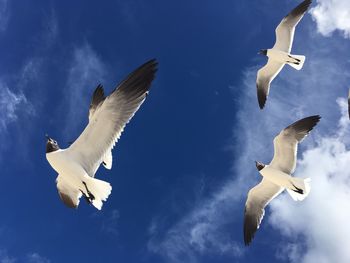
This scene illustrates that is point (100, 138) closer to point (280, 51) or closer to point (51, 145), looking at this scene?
point (51, 145)

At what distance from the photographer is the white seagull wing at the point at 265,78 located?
62.0ft

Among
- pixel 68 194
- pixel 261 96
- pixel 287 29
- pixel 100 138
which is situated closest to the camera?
pixel 100 138

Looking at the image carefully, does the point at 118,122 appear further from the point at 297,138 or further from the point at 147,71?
the point at 297,138

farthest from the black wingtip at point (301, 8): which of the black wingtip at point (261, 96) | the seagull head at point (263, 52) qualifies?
the black wingtip at point (261, 96)

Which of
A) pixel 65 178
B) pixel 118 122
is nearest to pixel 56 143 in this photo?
pixel 65 178

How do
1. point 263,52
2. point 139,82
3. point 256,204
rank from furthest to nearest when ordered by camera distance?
1. point 263,52
2. point 256,204
3. point 139,82

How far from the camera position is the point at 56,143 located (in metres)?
11.4

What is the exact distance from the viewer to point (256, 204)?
15.8 m

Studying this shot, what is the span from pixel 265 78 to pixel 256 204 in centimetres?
517

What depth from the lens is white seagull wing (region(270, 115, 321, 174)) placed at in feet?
47.6

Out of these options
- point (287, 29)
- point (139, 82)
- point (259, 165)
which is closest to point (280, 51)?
point (287, 29)

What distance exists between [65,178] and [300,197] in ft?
20.2

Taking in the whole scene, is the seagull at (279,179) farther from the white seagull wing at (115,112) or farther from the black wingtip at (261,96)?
the white seagull wing at (115,112)

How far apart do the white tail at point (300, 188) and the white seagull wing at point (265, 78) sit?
16.3 feet
